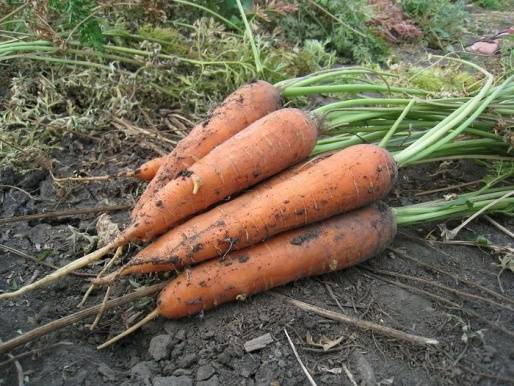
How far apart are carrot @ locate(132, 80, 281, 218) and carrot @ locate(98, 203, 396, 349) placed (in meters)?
0.38

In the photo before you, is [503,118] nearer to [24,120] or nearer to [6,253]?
[6,253]

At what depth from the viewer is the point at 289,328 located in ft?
4.92

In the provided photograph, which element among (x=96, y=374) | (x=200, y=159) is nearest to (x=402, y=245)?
(x=200, y=159)

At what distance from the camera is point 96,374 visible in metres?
1.37

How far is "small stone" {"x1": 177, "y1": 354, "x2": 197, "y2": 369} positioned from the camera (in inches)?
55.9

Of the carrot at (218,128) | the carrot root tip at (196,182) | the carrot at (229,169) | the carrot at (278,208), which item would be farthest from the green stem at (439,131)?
the carrot root tip at (196,182)

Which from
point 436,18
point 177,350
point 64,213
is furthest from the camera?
point 436,18

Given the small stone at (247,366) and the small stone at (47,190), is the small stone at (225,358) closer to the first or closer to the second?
the small stone at (247,366)

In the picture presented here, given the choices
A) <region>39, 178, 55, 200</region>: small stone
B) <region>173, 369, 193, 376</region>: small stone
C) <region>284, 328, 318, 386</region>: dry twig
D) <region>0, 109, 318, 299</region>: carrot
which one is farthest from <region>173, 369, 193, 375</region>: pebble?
<region>39, 178, 55, 200</region>: small stone

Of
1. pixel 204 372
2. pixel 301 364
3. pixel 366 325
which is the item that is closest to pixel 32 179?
pixel 204 372

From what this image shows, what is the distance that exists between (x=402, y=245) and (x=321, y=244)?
389 mm

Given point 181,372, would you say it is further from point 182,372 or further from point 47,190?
point 47,190

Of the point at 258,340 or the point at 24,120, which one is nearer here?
the point at 258,340

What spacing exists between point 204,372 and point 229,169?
68cm
